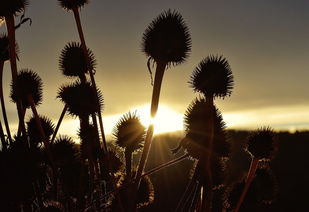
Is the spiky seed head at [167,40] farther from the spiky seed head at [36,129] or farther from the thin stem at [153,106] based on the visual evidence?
the spiky seed head at [36,129]

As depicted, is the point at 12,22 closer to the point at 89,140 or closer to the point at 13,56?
the point at 13,56

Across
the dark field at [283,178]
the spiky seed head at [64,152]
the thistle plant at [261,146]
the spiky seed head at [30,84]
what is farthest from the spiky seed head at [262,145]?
the dark field at [283,178]

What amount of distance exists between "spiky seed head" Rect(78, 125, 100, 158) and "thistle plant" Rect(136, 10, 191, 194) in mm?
1400

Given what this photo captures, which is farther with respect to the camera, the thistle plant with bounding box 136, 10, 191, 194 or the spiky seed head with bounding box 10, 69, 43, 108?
the spiky seed head with bounding box 10, 69, 43, 108

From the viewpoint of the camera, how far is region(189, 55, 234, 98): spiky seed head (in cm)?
694

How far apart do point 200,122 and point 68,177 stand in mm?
2709

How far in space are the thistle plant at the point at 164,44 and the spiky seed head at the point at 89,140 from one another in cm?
140

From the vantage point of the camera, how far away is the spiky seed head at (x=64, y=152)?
8467 millimetres

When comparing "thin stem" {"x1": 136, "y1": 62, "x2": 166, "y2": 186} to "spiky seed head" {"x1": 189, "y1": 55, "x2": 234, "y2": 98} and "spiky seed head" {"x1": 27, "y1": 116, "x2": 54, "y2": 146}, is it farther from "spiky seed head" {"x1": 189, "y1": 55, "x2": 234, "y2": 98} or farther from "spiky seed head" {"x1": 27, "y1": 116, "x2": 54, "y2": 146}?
"spiky seed head" {"x1": 27, "y1": 116, "x2": 54, "y2": 146}

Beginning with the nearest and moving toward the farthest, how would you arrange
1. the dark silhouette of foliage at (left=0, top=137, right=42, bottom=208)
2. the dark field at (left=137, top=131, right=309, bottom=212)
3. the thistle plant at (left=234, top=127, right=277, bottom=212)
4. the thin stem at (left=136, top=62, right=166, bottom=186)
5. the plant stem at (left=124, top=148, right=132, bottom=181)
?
1. the dark silhouette of foliage at (left=0, top=137, right=42, bottom=208)
2. the thin stem at (left=136, top=62, right=166, bottom=186)
3. the plant stem at (left=124, top=148, right=132, bottom=181)
4. the thistle plant at (left=234, top=127, right=277, bottom=212)
5. the dark field at (left=137, top=131, right=309, bottom=212)

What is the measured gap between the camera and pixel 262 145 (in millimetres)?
7551

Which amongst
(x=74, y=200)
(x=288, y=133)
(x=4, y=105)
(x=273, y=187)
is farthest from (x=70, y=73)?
(x=288, y=133)

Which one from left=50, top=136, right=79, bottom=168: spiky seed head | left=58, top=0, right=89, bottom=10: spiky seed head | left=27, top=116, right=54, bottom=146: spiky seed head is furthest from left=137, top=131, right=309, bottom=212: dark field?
left=58, top=0, right=89, bottom=10: spiky seed head

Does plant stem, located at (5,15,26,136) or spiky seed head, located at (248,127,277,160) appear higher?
plant stem, located at (5,15,26,136)
